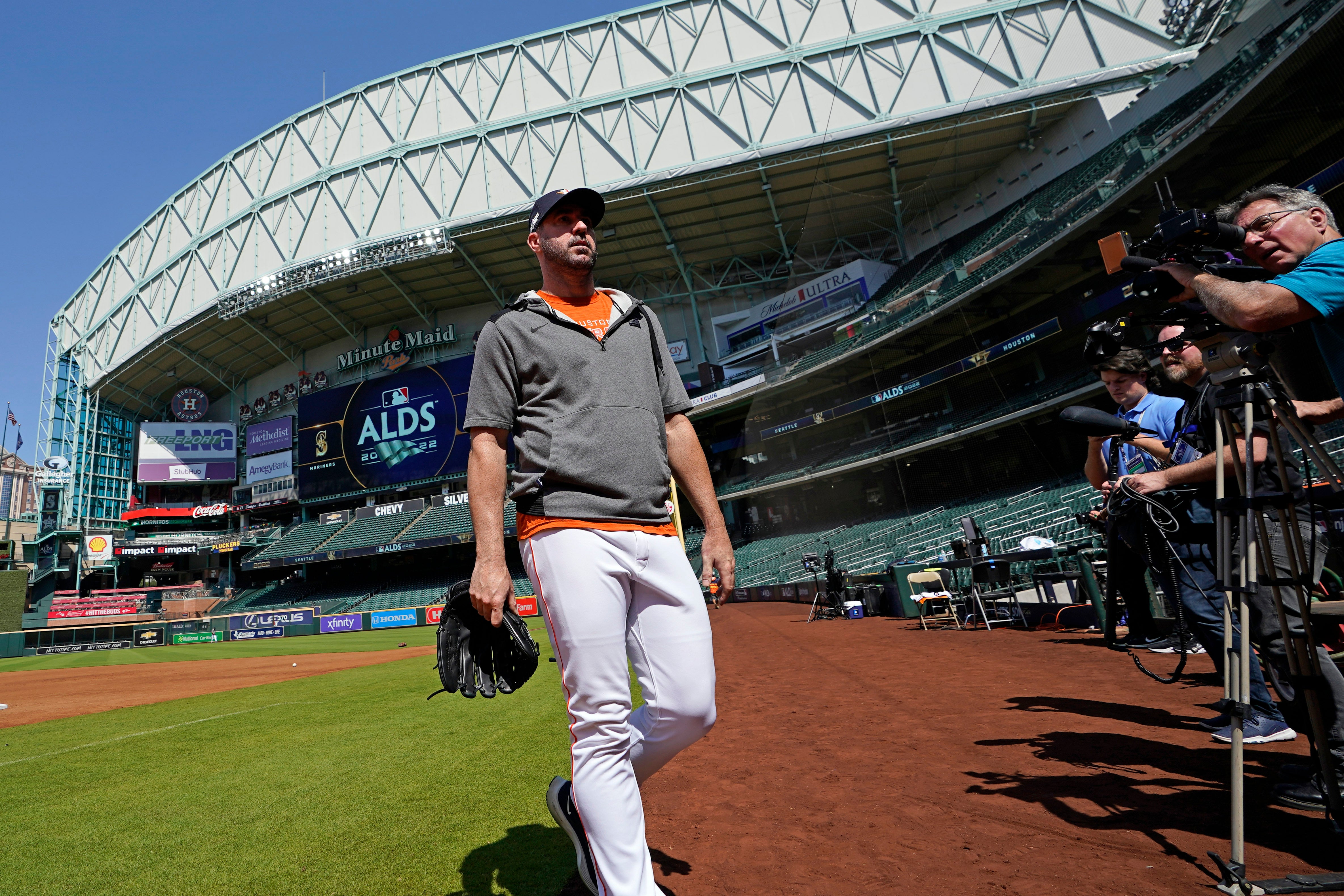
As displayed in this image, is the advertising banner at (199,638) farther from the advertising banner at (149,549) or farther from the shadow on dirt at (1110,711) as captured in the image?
the shadow on dirt at (1110,711)

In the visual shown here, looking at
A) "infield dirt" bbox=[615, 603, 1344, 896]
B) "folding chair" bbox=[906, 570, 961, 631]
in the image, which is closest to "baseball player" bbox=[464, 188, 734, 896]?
"infield dirt" bbox=[615, 603, 1344, 896]

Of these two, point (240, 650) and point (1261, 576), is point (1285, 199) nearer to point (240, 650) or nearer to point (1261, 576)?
point (1261, 576)

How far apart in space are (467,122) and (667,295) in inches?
529

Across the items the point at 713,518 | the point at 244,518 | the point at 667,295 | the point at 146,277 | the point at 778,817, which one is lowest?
the point at 778,817

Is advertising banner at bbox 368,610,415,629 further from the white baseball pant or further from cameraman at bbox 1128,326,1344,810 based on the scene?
the white baseball pant

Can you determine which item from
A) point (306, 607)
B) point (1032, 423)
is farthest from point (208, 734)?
point (306, 607)

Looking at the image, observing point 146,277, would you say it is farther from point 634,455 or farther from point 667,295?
point 634,455

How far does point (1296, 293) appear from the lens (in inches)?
72.8

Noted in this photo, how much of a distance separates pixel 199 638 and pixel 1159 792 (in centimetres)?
3431

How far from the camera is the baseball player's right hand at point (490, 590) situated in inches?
75.2

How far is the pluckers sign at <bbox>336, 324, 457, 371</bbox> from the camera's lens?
126ft

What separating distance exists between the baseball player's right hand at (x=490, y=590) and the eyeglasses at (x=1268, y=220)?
8.61ft

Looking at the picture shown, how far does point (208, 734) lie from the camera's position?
5836mm

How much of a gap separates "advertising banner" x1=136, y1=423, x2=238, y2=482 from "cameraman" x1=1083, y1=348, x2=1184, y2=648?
52.1 m
